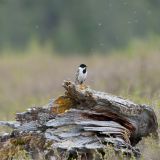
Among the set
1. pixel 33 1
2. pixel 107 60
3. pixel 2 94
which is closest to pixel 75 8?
pixel 33 1

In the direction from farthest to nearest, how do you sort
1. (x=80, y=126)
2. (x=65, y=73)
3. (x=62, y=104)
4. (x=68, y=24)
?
1. (x=68, y=24)
2. (x=65, y=73)
3. (x=62, y=104)
4. (x=80, y=126)

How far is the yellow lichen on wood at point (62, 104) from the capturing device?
8731mm

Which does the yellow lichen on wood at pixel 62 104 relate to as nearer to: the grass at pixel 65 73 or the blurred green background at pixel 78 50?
the blurred green background at pixel 78 50

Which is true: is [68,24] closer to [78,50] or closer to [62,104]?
[78,50]

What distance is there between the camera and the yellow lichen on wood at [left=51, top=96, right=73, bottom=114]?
8.73 meters

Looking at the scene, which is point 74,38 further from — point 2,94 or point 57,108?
point 57,108

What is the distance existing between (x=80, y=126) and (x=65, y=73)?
13.3m

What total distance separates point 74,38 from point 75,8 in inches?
73.6

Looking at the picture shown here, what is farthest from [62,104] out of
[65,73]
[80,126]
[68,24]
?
[68,24]

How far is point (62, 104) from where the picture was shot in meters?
8.77

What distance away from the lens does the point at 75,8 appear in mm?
35938

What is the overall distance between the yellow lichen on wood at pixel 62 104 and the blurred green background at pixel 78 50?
0.85 metres

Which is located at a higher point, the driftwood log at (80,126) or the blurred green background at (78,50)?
the blurred green background at (78,50)

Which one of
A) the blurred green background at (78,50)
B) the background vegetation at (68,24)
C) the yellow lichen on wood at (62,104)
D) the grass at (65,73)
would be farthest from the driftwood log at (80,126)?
the background vegetation at (68,24)
